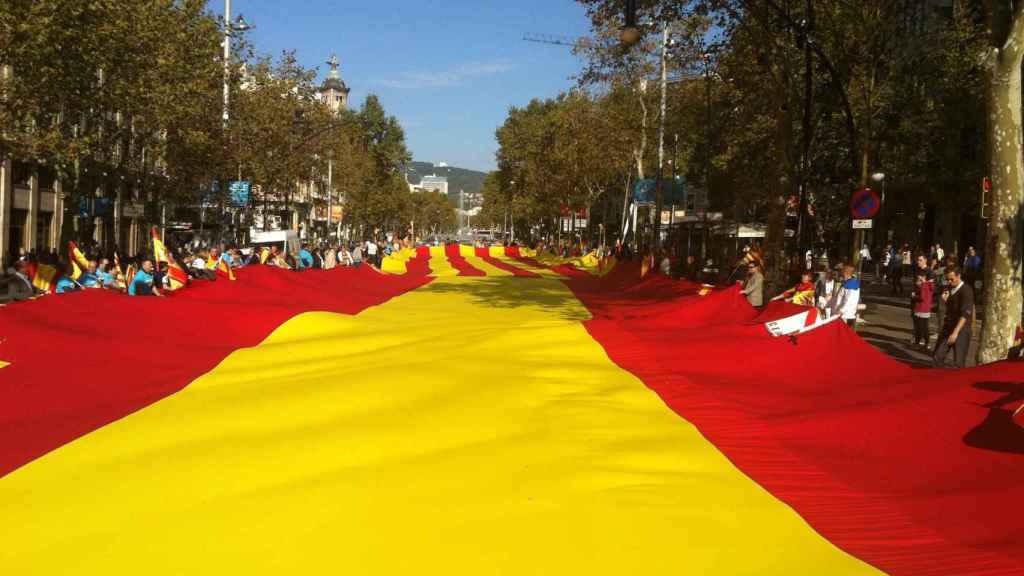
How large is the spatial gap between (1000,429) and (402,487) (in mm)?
4200

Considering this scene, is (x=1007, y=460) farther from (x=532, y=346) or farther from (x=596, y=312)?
(x=596, y=312)

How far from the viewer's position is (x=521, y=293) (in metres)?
28.4

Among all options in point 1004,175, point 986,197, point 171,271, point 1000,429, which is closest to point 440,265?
point 171,271

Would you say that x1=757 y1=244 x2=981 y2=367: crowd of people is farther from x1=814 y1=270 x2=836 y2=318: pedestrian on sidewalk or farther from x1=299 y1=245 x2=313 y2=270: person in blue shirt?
x1=299 y1=245 x2=313 y2=270: person in blue shirt

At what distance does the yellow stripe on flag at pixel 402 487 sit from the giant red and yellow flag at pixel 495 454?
24 millimetres

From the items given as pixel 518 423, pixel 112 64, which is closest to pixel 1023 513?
pixel 518 423

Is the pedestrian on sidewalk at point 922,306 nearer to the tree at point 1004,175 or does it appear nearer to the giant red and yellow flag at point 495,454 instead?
the tree at point 1004,175

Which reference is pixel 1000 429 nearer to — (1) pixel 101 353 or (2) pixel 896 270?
(1) pixel 101 353

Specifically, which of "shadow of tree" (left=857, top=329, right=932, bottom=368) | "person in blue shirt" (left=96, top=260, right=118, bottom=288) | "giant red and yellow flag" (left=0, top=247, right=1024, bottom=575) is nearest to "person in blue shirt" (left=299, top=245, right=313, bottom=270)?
"person in blue shirt" (left=96, top=260, right=118, bottom=288)

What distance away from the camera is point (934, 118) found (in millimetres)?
43844

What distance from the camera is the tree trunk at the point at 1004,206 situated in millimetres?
11703

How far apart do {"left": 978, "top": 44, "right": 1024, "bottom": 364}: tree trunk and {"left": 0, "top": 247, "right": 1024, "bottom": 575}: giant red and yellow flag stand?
7.98ft

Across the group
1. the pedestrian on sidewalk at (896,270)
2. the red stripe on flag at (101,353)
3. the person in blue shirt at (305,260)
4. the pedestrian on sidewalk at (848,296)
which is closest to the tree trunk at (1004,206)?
the pedestrian on sidewalk at (848,296)

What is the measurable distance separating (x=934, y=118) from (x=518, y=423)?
41369 mm
